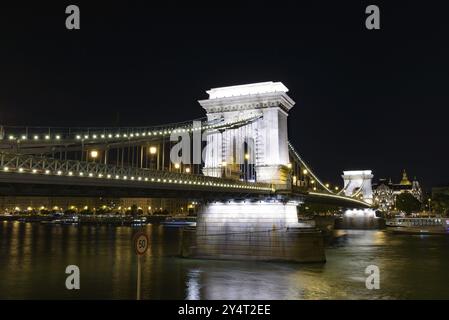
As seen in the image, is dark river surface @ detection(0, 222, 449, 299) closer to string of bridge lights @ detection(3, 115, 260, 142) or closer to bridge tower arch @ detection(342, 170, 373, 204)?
string of bridge lights @ detection(3, 115, 260, 142)

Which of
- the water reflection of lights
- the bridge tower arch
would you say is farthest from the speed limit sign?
the bridge tower arch

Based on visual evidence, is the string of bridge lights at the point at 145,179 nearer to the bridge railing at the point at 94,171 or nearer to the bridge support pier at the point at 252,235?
the bridge railing at the point at 94,171

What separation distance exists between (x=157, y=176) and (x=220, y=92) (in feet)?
64.0

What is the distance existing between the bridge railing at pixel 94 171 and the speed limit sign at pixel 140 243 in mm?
9515

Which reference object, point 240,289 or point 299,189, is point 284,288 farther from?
point 299,189

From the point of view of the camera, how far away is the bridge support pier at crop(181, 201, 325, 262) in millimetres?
36188

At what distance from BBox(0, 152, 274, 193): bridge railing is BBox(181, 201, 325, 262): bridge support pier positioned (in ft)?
13.1

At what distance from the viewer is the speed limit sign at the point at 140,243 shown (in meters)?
12.1

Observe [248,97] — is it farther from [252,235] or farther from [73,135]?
[73,135]

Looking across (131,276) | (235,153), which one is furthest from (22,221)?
(131,276)

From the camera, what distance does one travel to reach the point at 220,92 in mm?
46750

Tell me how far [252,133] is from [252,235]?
37.5 ft
